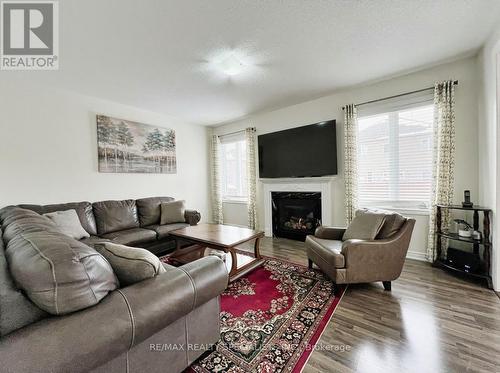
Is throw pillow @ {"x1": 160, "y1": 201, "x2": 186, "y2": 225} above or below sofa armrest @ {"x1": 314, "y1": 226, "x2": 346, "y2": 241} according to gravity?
above

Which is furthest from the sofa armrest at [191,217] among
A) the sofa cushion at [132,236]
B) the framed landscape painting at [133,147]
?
the framed landscape painting at [133,147]

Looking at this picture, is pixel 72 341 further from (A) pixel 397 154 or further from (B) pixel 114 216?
(A) pixel 397 154

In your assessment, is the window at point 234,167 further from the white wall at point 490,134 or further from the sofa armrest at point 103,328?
the sofa armrest at point 103,328

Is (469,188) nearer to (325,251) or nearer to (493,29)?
(493,29)

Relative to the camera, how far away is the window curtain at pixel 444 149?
2617 millimetres

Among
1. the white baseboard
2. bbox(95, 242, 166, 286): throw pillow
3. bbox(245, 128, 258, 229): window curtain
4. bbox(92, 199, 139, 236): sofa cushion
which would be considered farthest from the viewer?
bbox(245, 128, 258, 229): window curtain

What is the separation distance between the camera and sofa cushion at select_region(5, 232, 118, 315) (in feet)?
2.60

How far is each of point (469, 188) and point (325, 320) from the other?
99.6 inches

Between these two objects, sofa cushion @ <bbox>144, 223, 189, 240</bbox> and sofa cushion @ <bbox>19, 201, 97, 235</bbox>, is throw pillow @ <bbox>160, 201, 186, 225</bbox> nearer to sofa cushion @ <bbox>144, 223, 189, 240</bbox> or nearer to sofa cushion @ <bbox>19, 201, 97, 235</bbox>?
sofa cushion @ <bbox>144, 223, 189, 240</bbox>

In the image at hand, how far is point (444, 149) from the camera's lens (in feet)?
8.66

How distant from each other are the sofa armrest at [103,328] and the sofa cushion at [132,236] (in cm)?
210

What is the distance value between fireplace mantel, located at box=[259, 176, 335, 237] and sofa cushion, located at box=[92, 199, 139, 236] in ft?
8.08

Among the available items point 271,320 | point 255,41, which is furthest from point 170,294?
point 255,41

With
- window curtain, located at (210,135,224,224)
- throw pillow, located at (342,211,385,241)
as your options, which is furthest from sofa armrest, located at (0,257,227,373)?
window curtain, located at (210,135,224,224)
